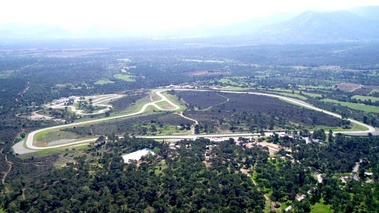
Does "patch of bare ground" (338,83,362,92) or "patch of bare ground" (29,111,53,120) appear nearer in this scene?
"patch of bare ground" (29,111,53,120)

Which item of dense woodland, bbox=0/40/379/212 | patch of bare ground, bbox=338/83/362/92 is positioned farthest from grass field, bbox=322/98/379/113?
patch of bare ground, bbox=338/83/362/92

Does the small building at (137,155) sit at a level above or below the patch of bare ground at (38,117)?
above

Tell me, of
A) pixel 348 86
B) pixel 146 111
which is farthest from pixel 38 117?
pixel 348 86

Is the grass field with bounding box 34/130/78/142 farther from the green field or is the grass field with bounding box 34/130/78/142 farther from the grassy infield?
the green field

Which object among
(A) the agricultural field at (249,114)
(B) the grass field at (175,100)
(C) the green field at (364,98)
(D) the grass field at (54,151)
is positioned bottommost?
(C) the green field at (364,98)

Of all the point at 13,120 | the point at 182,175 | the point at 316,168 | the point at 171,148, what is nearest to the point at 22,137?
the point at 13,120

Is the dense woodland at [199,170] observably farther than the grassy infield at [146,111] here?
Yes

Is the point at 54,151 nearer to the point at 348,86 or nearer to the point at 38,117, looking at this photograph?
the point at 38,117

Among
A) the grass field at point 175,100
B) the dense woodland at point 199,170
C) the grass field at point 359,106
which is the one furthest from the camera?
the grass field at point 175,100

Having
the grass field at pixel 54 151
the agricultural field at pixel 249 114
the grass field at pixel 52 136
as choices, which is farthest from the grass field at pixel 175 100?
the grass field at pixel 54 151

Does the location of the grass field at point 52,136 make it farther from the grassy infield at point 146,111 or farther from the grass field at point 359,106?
the grass field at point 359,106

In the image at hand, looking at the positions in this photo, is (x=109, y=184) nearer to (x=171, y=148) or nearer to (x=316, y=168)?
(x=171, y=148)
